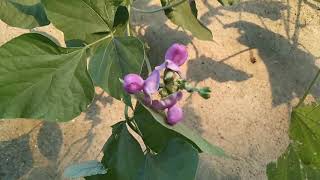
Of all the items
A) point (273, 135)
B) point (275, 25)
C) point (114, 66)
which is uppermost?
point (114, 66)

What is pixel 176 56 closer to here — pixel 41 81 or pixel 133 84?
pixel 133 84

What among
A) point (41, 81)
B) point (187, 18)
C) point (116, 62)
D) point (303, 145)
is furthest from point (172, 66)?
point (187, 18)

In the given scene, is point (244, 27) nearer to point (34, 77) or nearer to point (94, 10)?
point (94, 10)

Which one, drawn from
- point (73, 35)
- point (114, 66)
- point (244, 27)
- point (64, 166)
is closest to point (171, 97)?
point (114, 66)

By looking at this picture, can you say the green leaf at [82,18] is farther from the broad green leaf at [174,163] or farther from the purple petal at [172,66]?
the broad green leaf at [174,163]

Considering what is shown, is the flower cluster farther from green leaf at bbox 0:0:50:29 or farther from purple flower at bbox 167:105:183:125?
green leaf at bbox 0:0:50:29

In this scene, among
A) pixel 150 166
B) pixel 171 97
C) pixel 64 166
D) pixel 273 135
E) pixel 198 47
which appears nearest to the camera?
pixel 171 97

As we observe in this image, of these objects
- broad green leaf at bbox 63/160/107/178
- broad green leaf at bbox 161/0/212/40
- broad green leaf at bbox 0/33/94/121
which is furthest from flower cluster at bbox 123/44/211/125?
broad green leaf at bbox 161/0/212/40
